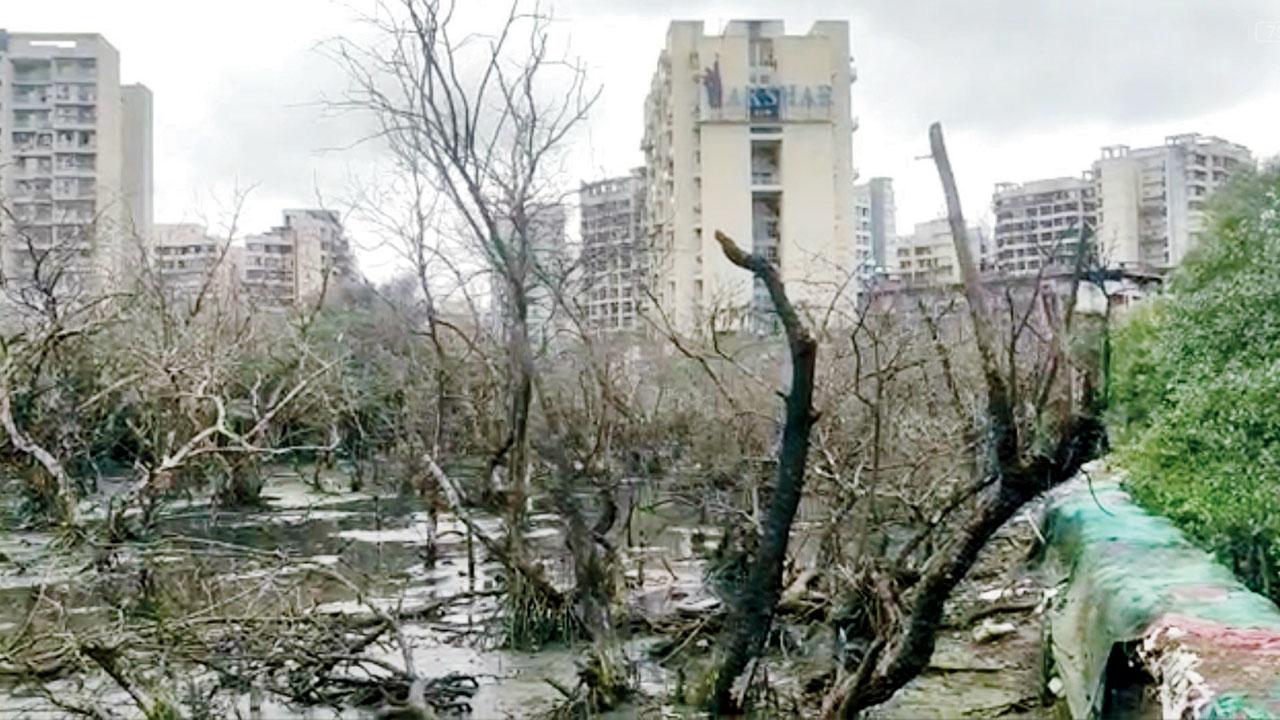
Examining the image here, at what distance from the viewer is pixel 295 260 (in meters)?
35.0

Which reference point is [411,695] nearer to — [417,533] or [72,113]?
[417,533]

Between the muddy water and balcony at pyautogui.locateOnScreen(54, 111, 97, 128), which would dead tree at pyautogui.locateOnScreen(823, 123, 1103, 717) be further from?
balcony at pyautogui.locateOnScreen(54, 111, 97, 128)

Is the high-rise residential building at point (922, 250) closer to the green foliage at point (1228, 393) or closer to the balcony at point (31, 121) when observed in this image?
the green foliage at point (1228, 393)

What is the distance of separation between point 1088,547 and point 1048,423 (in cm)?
265

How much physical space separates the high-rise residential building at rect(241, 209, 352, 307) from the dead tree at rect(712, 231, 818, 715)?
39.4 feet

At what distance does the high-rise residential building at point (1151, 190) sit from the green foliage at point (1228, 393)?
16.8 m

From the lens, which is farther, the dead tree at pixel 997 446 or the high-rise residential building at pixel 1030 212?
the high-rise residential building at pixel 1030 212

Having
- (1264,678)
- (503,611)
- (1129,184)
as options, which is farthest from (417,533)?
(1129,184)

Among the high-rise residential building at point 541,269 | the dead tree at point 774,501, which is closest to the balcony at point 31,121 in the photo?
the high-rise residential building at point 541,269

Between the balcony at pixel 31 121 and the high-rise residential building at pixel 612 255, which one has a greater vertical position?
the balcony at pixel 31 121

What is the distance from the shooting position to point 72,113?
151ft

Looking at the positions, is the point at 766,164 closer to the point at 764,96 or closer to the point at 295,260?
the point at 764,96

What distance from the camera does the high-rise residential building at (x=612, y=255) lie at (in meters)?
12.4

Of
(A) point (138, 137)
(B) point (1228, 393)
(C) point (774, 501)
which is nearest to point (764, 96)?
(A) point (138, 137)
